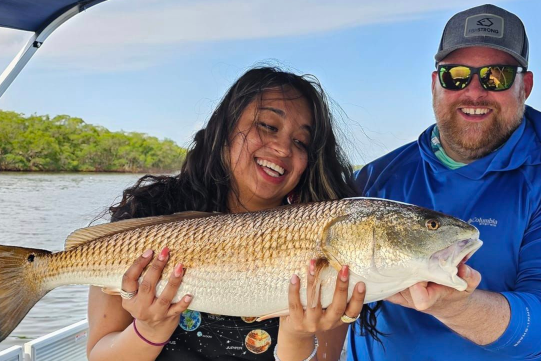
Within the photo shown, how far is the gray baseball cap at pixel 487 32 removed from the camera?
2.81 meters

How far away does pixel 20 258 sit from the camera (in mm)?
2111

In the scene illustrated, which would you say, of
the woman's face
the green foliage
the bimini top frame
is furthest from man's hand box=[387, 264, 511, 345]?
the green foliage

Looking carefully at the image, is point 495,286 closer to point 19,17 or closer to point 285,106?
point 285,106

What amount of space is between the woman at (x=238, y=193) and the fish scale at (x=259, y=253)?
0.07 m

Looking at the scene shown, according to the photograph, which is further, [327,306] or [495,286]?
[495,286]

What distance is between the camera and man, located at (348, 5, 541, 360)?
2.51 metres

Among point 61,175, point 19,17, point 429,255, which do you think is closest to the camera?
point 429,255

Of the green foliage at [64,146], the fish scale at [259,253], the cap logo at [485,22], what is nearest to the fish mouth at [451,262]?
the fish scale at [259,253]

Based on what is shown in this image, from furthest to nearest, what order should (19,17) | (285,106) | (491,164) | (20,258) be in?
(19,17), (491,164), (285,106), (20,258)

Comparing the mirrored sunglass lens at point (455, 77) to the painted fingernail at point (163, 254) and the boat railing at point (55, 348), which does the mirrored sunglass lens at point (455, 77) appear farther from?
the boat railing at point (55, 348)

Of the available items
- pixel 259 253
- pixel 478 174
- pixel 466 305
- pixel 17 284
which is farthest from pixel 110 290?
pixel 478 174

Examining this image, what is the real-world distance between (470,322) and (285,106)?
1.18m

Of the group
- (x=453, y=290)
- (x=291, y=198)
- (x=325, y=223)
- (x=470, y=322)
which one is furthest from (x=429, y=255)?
(x=291, y=198)

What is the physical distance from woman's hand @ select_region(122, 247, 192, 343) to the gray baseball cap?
1898 mm
